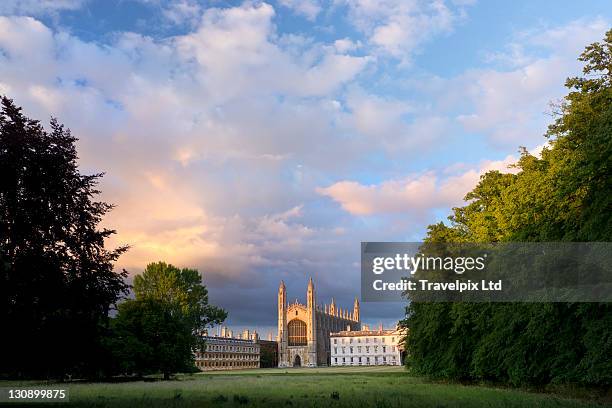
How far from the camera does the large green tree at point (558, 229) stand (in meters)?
25.4

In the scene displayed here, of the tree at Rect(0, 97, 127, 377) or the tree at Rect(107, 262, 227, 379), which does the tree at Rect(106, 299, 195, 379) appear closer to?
the tree at Rect(107, 262, 227, 379)

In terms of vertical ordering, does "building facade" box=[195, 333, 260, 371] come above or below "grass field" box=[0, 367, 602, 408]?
below

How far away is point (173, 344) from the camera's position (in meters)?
61.4

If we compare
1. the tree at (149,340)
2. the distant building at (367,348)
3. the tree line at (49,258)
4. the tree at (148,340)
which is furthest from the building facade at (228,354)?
the tree line at (49,258)

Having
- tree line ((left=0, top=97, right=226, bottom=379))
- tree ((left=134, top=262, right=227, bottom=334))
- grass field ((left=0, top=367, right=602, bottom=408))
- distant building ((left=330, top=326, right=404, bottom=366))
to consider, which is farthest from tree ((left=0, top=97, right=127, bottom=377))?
distant building ((left=330, top=326, right=404, bottom=366))

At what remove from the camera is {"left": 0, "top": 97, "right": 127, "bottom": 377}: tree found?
21.0 m

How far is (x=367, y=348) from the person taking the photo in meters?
194

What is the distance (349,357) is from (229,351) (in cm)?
4306

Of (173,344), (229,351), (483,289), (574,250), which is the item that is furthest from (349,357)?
(574,250)

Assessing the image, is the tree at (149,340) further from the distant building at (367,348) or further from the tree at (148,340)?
the distant building at (367,348)

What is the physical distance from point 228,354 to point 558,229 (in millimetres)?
161387

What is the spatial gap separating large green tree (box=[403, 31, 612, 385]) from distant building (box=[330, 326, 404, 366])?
151782 mm

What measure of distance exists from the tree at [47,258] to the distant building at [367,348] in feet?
570

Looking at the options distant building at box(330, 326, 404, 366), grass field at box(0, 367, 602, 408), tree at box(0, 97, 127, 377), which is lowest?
distant building at box(330, 326, 404, 366)
